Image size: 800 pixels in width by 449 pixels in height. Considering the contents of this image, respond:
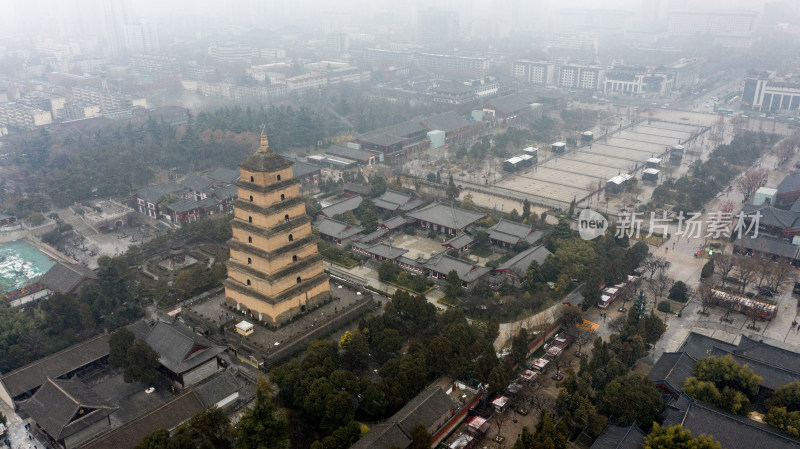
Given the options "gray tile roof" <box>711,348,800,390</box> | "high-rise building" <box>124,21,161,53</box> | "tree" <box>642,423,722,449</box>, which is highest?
"high-rise building" <box>124,21,161,53</box>

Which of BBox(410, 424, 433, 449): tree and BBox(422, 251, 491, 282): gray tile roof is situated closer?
BBox(410, 424, 433, 449): tree

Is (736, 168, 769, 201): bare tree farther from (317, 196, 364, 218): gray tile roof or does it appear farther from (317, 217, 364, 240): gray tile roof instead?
(317, 217, 364, 240): gray tile roof

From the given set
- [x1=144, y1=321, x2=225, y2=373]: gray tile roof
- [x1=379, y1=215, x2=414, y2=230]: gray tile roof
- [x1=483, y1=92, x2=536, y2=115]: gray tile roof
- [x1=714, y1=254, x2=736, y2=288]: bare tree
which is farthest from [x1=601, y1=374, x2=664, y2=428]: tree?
[x1=483, y1=92, x2=536, y2=115]: gray tile roof

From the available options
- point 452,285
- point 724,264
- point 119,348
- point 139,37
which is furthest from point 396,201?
point 139,37

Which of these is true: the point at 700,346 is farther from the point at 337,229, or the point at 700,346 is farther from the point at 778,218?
the point at 337,229

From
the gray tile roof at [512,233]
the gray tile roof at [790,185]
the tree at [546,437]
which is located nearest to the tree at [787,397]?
the tree at [546,437]

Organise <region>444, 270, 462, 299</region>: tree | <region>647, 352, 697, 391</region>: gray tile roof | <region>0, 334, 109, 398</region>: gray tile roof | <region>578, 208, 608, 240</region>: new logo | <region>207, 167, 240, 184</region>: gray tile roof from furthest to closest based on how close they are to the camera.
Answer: <region>207, 167, 240, 184</region>: gray tile roof < <region>578, 208, 608, 240</region>: new logo < <region>444, 270, 462, 299</region>: tree < <region>0, 334, 109, 398</region>: gray tile roof < <region>647, 352, 697, 391</region>: gray tile roof
